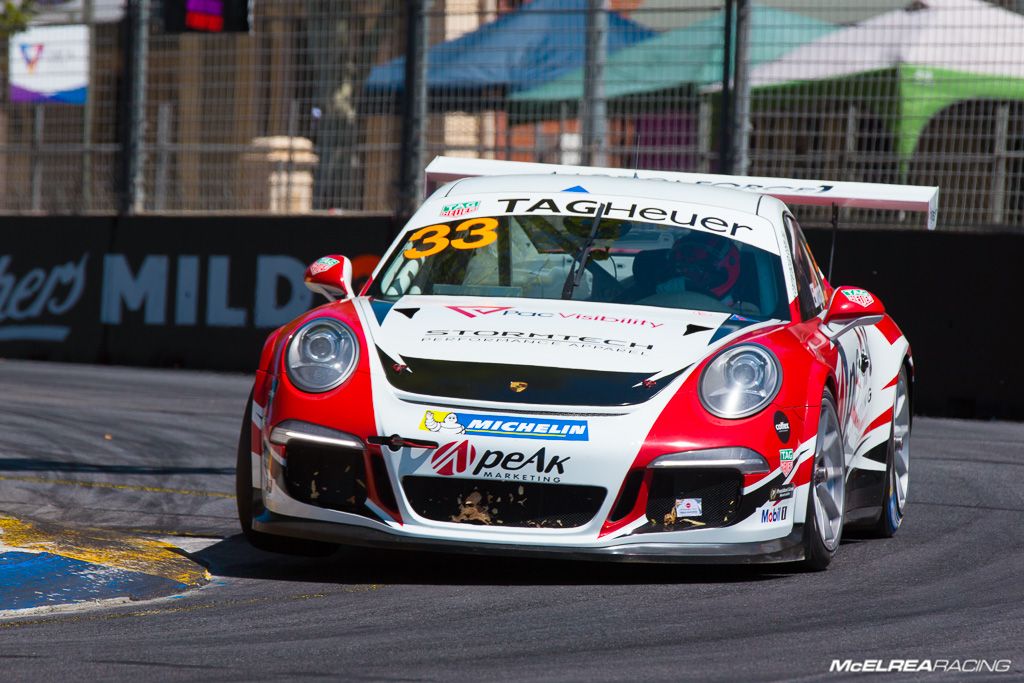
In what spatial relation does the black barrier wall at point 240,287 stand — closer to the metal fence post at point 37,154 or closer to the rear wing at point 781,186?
the metal fence post at point 37,154

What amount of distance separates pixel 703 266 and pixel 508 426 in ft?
4.38

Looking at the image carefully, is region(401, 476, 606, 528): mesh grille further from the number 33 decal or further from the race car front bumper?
the number 33 decal

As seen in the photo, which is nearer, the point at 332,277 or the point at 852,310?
the point at 852,310

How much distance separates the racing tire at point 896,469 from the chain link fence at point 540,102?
415 cm

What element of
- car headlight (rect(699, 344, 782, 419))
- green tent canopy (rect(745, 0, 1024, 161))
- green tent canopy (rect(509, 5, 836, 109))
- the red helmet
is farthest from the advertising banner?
car headlight (rect(699, 344, 782, 419))

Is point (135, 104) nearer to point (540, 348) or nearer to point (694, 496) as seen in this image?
point (540, 348)

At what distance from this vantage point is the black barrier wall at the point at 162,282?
13992 millimetres

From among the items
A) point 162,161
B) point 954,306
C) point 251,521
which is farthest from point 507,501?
point 162,161

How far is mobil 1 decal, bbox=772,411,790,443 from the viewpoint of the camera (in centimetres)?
545

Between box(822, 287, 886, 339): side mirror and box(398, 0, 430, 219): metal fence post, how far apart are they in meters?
7.89

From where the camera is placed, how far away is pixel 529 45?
44.1ft

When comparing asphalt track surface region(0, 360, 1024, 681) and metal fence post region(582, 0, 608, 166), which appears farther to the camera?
metal fence post region(582, 0, 608, 166)

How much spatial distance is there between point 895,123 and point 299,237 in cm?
464

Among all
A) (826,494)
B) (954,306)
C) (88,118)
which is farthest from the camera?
(88,118)
